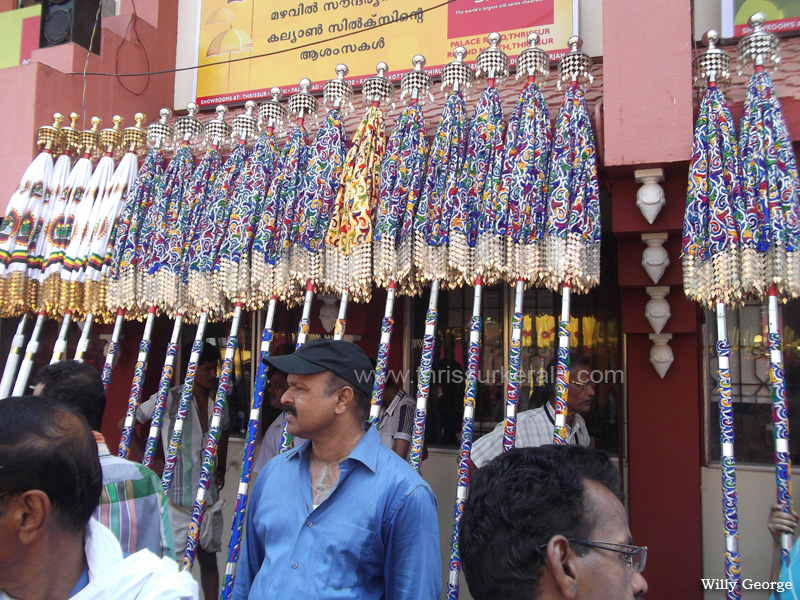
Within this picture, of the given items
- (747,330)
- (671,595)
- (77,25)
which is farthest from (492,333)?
(77,25)

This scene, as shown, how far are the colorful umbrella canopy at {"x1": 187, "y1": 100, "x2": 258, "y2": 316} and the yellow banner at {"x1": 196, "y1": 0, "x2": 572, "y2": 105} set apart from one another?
3.46 feet

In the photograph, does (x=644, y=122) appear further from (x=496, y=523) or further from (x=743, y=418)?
(x=496, y=523)

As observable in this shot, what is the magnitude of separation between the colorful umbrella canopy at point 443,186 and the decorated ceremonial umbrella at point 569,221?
1.43 feet

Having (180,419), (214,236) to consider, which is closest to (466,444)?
(180,419)

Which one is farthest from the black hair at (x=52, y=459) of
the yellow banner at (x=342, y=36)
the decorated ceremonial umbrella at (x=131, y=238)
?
the yellow banner at (x=342, y=36)

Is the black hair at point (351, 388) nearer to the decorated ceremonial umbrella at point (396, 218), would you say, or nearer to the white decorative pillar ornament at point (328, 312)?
the decorated ceremonial umbrella at point (396, 218)

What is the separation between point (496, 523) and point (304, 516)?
843mm

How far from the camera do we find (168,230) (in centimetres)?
355

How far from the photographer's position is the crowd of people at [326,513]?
1072mm

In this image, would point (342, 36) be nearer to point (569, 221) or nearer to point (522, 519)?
point (569, 221)

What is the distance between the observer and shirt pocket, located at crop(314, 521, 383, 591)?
5.42 ft

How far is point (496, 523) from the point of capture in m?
1.09

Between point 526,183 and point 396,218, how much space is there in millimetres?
610

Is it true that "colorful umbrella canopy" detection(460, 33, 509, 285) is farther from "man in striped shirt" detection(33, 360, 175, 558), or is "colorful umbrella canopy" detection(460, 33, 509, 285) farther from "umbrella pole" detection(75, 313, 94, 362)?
"umbrella pole" detection(75, 313, 94, 362)
